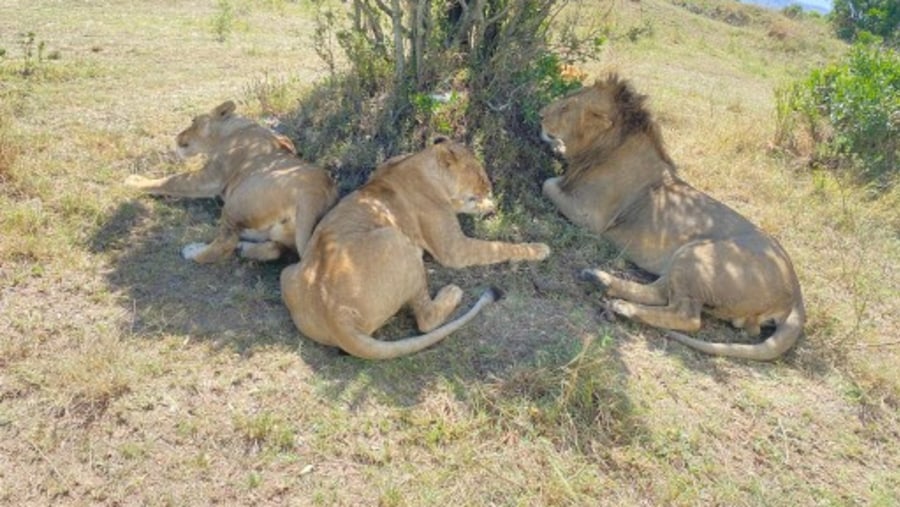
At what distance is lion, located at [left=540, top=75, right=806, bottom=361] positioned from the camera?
4758mm

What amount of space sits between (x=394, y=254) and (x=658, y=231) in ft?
7.17

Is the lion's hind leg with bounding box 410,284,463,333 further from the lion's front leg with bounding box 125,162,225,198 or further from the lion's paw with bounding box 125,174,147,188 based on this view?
the lion's paw with bounding box 125,174,147,188

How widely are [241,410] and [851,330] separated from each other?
4101 millimetres

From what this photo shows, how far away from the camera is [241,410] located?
12.2 ft

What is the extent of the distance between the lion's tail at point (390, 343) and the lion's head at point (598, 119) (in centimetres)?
232

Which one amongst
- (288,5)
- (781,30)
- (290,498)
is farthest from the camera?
(781,30)

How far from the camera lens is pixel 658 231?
5.41 meters

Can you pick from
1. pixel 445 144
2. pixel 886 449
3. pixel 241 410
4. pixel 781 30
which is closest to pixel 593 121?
pixel 445 144

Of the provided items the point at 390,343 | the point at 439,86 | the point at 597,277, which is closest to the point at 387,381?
the point at 390,343

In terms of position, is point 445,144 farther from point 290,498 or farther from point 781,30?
point 781,30

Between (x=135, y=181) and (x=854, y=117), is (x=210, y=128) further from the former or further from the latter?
(x=854, y=117)

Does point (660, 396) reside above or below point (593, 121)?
below

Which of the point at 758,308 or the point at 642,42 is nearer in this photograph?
the point at 758,308

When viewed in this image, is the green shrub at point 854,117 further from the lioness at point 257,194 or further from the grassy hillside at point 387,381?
the lioness at point 257,194
